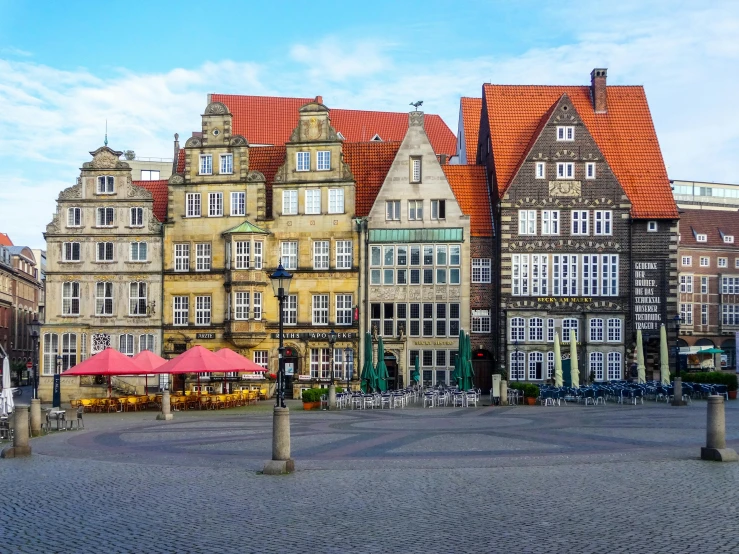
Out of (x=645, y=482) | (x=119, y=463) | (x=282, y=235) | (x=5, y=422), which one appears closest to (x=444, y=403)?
(x=282, y=235)

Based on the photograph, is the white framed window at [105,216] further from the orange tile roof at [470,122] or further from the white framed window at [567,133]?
the white framed window at [567,133]

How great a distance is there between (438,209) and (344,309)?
7.85 metres

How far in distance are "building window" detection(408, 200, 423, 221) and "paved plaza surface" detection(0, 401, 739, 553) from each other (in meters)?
27.5

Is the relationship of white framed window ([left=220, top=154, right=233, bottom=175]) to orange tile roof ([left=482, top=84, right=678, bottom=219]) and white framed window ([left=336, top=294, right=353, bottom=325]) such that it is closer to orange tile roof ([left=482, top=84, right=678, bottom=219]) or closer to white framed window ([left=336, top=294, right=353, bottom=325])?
white framed window ([left=336, top=294, right=353, bottom=325])

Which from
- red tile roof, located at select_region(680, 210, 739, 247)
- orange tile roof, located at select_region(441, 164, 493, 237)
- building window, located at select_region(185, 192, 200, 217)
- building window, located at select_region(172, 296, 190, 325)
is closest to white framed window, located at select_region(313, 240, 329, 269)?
building window, located at select_region(185, 192, 200, 217)

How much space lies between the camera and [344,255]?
54.6 m

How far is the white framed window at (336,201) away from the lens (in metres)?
54.8

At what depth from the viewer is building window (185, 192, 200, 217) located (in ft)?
183

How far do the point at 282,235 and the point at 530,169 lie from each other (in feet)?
48.3

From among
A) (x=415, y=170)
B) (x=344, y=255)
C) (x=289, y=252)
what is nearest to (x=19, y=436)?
(x=289, y=252)

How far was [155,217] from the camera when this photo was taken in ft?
184

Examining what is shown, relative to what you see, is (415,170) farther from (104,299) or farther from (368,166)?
(104,299)

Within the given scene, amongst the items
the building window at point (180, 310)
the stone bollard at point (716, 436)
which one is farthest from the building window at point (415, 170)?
the stone bollard at point (716, 436)

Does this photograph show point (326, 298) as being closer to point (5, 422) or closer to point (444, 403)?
point (444, 403)
